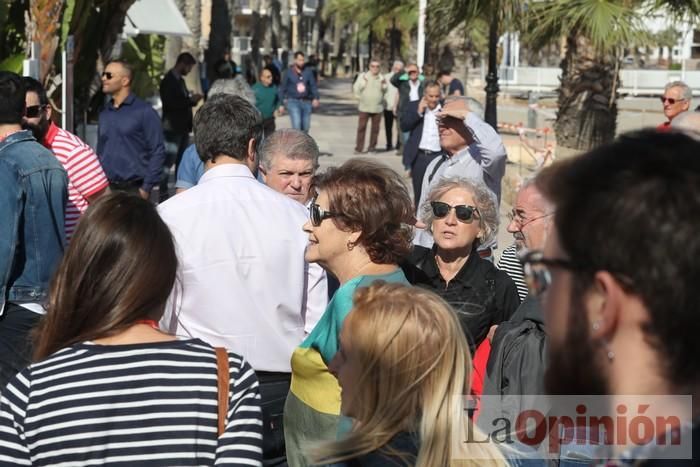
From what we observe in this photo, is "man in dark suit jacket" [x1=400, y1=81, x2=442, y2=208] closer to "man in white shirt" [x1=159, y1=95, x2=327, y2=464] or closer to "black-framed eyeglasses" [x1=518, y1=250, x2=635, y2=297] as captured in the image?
"man in white shirt" [x1=159, y1=95, x2=327, y2=464]

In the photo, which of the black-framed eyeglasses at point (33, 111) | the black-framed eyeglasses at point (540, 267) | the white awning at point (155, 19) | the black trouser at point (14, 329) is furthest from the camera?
the white awning at point (155, 19)

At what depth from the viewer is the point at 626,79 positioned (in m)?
44.6

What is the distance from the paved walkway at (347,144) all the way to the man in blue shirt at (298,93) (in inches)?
37.2

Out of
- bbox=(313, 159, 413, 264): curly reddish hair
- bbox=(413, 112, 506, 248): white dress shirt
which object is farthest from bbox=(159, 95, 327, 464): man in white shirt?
bbox=(413, 112, 506, 248): white dress shirt

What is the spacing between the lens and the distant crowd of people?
168cm

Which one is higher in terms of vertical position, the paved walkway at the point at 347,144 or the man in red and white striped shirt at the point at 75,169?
the man in red and white striped shirt at the point at 75,169

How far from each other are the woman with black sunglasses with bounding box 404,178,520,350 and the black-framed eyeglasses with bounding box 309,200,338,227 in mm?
721

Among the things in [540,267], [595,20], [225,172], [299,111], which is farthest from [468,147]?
[299,111]

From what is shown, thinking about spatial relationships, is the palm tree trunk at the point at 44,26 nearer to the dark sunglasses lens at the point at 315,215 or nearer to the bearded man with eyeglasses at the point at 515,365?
the dark sunglasses lens at the point at 315,215

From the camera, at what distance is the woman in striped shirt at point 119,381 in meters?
2.58

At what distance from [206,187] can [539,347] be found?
1.42 metres

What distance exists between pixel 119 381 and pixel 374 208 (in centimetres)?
139

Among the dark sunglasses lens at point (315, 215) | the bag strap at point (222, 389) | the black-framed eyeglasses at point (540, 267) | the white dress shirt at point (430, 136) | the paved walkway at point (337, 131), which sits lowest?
the paved walkway at point (337, 131)

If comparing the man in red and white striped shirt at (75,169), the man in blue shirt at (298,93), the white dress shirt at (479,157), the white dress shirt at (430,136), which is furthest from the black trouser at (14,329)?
the man in blue shirt at (298,93)
